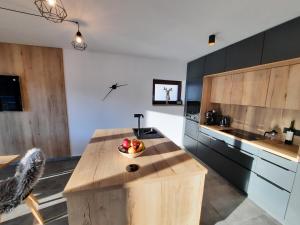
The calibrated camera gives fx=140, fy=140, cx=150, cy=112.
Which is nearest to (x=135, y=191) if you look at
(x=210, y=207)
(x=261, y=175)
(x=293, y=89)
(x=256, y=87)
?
(x=210, y=207)

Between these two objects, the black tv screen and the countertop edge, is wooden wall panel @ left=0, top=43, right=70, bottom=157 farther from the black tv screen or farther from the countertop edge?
the countertop edge

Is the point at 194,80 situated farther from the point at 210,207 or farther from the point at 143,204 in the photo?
the point at 143,204

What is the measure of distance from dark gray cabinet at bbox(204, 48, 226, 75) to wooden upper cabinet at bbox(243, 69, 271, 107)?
1.51 ft

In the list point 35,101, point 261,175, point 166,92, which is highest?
point 166,92

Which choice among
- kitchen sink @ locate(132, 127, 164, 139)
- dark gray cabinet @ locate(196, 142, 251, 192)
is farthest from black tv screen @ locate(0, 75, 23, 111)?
dark gray cabinet @ locate(196, 142, 251, 192)

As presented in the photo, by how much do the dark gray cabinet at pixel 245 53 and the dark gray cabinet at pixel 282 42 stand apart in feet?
0.28

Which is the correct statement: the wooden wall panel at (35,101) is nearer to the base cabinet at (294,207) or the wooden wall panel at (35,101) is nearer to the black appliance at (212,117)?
the black appliance at (212,117)

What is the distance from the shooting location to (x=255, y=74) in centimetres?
224

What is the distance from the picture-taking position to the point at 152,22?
174 centimetres

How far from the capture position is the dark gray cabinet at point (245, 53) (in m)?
1.95

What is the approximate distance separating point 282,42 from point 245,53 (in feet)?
1.60

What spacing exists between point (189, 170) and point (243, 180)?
1.59 metres

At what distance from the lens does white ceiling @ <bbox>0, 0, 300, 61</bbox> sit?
1.39 m

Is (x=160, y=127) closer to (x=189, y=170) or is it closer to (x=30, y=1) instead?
(x=189, y=170)
